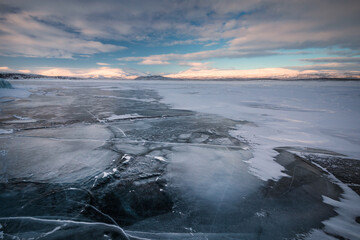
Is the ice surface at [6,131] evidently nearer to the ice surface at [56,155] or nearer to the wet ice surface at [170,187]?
the wet ice surface at [170,187]

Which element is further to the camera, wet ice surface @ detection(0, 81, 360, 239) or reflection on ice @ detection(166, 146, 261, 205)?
reflection on ice @ detection(166, 146, 261, 205)

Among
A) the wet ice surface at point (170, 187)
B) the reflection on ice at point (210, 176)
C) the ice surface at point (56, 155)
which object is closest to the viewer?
the wet ice surface at point (170, 187)

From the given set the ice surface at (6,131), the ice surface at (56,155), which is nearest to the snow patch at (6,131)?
the ice surface at (6,131)

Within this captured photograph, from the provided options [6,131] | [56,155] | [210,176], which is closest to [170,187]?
[210,176]

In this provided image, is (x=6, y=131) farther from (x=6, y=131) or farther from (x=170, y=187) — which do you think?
(x=170, y=187)

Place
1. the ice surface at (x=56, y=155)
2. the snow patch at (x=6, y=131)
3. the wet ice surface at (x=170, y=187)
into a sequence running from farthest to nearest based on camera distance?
the snow patch at (x=6, y=131)
the ice surface at (x=56, y=155)
the wet ice surface at (x=170, y=187)

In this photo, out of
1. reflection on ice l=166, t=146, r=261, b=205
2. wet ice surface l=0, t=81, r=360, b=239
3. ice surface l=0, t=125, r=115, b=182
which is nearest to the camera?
wet ice surface l=0, t=81, r=360, b=239

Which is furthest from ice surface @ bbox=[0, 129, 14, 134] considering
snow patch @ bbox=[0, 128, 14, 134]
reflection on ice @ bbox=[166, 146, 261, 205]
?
reflection on ice @ bbox=[166, 146, 261, 205]

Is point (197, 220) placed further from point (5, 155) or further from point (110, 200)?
point (5, 155)

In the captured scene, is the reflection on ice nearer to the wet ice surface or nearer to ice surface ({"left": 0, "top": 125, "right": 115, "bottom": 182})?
the wet ice surface

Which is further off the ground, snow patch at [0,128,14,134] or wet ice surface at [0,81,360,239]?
snow patch at [0,128,14,134]

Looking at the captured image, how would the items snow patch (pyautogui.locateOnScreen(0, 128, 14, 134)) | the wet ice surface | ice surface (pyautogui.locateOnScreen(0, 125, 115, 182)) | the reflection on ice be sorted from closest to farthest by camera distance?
the wet ice surface
the reflection on ice
ice surface (pyautogui.locateOnScreen(0, 125, 115, 182))
snow patch (pyautogui.locateOnScreen(0, 128, 14, 134))
